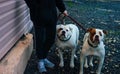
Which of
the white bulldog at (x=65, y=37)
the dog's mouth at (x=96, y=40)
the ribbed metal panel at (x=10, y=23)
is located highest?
the ribbed metal panel at (x=10, y=23)

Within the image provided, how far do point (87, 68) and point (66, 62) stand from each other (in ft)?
2.18

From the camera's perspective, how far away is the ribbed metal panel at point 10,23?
20.2 ft

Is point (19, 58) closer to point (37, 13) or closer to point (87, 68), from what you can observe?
point (37, 13)

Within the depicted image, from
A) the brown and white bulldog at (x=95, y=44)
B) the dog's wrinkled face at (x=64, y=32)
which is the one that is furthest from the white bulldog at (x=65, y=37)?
the brown and white bulldog at (x=95, y=44)

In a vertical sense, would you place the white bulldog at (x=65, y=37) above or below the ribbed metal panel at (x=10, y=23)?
below

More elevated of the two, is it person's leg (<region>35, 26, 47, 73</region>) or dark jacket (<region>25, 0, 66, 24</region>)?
dark jacket (<region>25, 0, 66, 24</region>)

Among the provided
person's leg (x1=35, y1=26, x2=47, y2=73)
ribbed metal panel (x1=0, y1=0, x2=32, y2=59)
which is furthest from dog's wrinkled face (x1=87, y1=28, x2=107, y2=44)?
ribbed metal panel (x1=0, y1=0, x2=32, y2=59)

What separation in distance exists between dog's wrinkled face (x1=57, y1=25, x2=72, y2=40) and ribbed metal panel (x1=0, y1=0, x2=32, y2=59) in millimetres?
998

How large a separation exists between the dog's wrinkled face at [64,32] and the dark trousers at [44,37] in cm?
20

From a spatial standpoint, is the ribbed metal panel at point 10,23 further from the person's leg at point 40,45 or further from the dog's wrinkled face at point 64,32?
the dog's wrinkled face at point 64,32

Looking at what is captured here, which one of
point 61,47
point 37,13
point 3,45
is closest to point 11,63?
point 3,45

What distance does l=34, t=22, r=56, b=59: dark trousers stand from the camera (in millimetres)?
7137

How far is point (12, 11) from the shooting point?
7.25m

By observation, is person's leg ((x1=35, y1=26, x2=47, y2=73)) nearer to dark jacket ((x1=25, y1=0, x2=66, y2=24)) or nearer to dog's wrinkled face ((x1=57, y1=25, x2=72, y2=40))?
dark jacket ((x1=25, y1=0, x2=66, y2=24))
